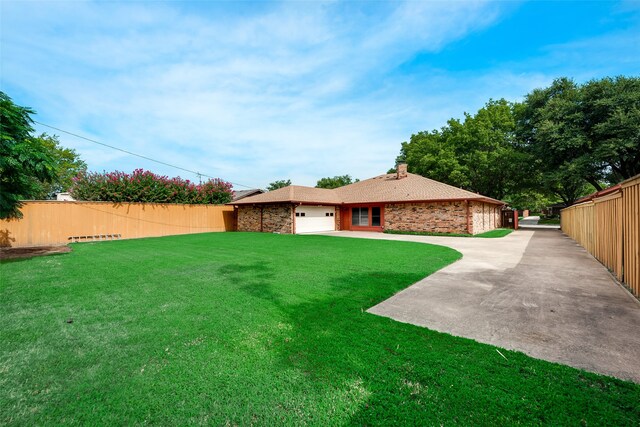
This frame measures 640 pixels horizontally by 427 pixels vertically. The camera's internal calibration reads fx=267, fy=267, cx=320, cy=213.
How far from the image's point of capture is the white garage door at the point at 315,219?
18641 millimetres

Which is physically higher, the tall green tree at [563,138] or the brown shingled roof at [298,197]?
the tall green tree at [563,138]

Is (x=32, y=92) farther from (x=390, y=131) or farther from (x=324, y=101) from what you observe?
(x=390, y=131)

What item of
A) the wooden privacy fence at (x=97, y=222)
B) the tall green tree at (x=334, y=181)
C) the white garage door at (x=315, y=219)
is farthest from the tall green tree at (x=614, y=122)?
the tall green tree at (x=334, y=181)

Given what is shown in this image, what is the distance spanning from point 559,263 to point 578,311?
15.2ft

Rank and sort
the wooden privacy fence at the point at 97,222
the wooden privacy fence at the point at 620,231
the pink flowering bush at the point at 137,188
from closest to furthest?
the wooden privacy fence at the point at 620,231
the wooden privacy fence at the point at 97,222
the pink flowering bush at the point at 137,188

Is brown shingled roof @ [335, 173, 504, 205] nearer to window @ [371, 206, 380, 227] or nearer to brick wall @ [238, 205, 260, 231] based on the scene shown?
window @ [371, 206, 380, 227]

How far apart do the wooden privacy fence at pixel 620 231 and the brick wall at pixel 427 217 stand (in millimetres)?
7601

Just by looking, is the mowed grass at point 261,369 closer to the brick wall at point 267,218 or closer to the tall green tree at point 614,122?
the brick wall at point 267,218

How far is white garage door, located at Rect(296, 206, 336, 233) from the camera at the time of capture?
18.6m

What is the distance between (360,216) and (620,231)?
1573cm

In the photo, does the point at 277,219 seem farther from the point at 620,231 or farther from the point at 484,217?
the point at 620,231

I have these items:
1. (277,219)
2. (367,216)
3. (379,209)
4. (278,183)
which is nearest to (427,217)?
(379,209)

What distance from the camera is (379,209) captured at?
1966cm

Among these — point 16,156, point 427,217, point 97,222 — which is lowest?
point 97,222
